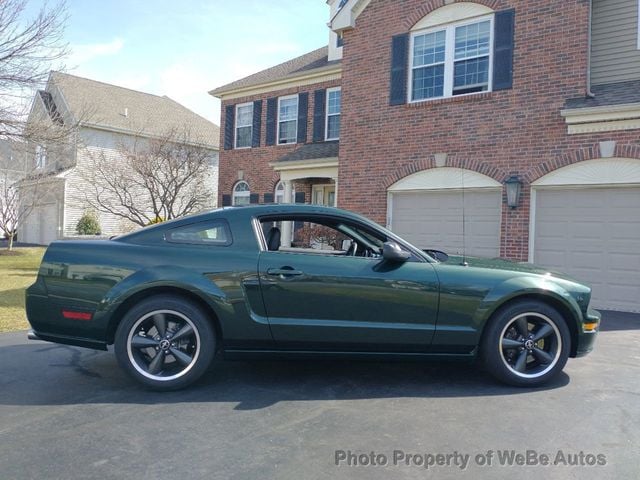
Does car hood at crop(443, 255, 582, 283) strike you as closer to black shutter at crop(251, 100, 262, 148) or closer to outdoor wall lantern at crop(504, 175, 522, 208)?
outdoor wall lantern at crop(504, 175, 522, 208)

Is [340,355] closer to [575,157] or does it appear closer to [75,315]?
[75,315]

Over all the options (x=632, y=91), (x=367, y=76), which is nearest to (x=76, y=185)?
(x=367, y=76)

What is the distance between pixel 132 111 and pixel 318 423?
994 inches

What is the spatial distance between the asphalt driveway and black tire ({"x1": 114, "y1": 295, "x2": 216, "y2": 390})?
0.53 feet

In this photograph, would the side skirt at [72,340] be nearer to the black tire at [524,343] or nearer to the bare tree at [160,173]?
the black tire at [524,343]

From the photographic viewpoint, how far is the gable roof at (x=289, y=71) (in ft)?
51.5

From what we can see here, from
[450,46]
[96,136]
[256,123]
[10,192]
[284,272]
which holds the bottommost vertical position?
[284,272]

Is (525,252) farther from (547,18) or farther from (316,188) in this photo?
(316,188)

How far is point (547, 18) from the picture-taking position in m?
9.09

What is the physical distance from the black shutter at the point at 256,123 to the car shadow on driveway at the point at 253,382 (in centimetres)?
1277

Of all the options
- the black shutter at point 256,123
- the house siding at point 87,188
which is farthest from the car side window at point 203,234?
the house siding at point 87,188

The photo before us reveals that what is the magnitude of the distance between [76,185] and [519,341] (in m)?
23.1

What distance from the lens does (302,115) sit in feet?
52.3

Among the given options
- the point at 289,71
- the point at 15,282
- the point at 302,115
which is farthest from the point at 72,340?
the point at 289,71
